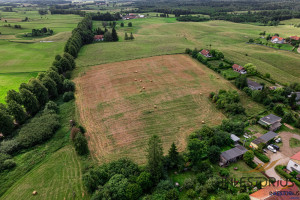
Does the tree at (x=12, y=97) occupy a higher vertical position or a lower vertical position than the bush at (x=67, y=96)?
higher

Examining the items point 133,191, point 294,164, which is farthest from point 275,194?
point 133,191

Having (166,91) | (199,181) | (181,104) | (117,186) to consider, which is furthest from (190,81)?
(117,186)

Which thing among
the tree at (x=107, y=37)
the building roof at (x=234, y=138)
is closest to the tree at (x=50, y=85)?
the building roof at (x=234, y=138)

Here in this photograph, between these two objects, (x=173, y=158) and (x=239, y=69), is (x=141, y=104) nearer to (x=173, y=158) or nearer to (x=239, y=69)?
(x=173, y=158)

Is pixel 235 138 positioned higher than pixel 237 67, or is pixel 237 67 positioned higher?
pixel 237 67

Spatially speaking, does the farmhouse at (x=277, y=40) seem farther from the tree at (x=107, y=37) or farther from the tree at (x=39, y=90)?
the tree at (x=39, y=90)

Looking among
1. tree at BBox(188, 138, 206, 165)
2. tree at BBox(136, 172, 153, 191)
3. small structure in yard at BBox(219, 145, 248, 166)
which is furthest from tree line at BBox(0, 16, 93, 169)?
small structure in yard at BBox(219, 145, 248, 166)

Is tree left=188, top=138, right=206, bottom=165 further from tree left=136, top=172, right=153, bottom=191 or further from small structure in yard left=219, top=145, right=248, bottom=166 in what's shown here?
tree left=136, top=172, right=153, bottom=191
